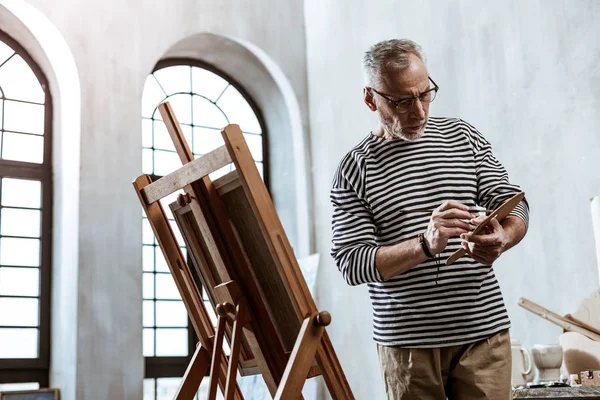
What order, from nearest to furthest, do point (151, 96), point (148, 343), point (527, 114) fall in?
point (527, 114) → point (148, 343) → point (151, 96)

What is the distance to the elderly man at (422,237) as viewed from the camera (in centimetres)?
166

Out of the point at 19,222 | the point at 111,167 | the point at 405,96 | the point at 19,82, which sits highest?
the point at 19,82

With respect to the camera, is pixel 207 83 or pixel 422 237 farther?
pixel 207 83

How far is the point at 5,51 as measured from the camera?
17.5ft

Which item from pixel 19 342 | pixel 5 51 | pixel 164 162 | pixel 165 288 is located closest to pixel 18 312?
pixel 19 342

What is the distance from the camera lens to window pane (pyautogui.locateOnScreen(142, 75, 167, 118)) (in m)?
5.71

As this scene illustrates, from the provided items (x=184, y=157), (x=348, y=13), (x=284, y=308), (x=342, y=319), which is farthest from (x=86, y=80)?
(x=284, y=308)

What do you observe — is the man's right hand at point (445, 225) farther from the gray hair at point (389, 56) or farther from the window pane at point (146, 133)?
the window pane at point (146, 133)

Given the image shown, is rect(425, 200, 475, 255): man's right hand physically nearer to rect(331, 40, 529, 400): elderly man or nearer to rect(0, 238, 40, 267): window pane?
rect(331, 40, 529, 400): elderly man

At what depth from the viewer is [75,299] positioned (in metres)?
4.75

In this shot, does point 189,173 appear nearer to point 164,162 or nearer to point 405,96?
point 405,96

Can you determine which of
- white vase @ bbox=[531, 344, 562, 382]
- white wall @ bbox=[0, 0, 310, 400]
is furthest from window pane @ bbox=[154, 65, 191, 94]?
white vase @ bbox=[531, 344, 562, 382]

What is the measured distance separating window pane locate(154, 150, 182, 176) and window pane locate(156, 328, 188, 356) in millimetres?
1076

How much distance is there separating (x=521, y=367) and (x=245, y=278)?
1048 millimetres
